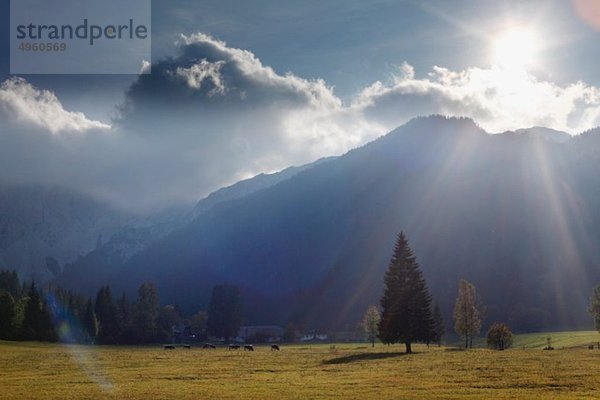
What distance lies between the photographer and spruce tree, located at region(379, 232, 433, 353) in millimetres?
89625

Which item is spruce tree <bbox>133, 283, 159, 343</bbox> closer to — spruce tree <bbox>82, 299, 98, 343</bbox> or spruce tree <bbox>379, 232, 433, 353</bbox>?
spruce tree <bbox>82, 299, 98, 343</bbox>

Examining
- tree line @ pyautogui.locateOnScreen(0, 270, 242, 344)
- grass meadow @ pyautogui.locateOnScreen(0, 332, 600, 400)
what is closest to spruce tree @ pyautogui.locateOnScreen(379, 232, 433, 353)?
grass meadow @ pyautogui.locateOnScreen(0, 332, 600, 400)

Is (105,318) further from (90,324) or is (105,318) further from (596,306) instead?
(596,306)

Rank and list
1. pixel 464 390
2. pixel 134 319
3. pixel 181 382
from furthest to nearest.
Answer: pixel 134 319, pixel 181 382, pixel 464 390

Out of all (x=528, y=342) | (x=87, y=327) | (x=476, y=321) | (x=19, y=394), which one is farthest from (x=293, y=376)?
(x=87, y=327)

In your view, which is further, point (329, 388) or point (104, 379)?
point (104, 379)

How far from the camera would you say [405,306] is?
91250mm

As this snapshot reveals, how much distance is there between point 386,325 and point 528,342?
71.9 m

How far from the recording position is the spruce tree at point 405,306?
8962 cm

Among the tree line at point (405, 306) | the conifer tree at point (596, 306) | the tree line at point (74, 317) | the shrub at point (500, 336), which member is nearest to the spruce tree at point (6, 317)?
the tree line at point (74, 317)

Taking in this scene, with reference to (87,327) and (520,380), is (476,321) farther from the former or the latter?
(87,327)

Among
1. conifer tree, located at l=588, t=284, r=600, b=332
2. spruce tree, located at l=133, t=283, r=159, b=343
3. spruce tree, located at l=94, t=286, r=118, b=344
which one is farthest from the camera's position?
spruce tree, located at l=133, t=283, r=159, b=343

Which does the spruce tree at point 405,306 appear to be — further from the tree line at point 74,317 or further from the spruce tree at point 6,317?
the tree line at point 74,317

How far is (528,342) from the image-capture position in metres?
146
